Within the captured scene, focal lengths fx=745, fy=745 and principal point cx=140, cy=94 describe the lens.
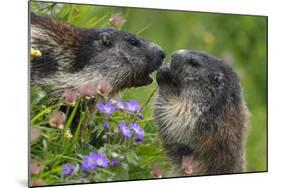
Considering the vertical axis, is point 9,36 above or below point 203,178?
above

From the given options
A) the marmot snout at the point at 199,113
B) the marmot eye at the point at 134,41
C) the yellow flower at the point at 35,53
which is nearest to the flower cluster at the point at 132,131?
the marmot snout at the point at 199,113

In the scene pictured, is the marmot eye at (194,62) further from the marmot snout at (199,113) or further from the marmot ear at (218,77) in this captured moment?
the marmot ear at (218,77)

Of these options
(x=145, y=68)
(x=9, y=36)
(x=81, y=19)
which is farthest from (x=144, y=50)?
(x=9, y=36)

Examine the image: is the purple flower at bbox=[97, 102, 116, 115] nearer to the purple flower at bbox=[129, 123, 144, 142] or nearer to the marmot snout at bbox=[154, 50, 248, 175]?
the purple flower at bbox=[129, 123, 144, 142]

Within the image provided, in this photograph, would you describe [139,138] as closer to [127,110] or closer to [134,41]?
[127,110]

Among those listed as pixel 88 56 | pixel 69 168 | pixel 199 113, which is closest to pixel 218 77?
pixel 199 113

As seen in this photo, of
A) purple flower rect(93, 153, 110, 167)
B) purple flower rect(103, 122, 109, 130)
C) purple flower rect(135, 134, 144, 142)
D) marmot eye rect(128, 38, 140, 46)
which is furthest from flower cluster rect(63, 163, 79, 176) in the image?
marmot eye rect(128, 38, 140, 46)

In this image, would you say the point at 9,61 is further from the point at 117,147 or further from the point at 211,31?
the point at 211,31
